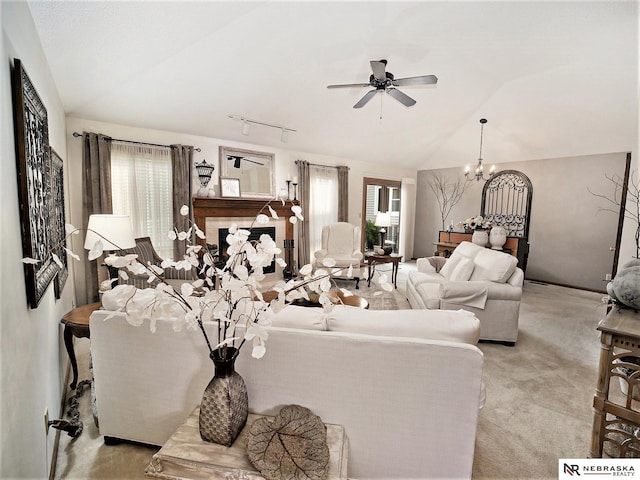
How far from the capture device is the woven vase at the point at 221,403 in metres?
1.17

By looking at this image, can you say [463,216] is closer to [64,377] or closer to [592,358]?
[592,358]

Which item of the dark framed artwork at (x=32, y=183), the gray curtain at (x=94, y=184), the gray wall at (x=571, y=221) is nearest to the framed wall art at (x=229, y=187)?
the gray curtain at (x=94, y=184)

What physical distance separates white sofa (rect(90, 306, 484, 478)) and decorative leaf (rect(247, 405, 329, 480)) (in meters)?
0.12

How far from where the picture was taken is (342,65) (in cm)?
350

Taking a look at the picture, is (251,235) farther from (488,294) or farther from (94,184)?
(488,294)

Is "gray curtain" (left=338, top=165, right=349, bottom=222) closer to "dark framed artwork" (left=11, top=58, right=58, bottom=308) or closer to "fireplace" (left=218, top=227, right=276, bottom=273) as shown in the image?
"fireplace" (left=218, top=227, right=276, bottom=273)

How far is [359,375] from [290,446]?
38 cm

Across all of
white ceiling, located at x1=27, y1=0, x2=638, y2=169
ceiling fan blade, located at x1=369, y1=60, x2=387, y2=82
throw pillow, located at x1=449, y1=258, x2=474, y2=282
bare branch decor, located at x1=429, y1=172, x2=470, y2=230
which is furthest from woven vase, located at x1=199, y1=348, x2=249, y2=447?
bare branch decor, located at x1=429, y1=172, x2=470, y2=230

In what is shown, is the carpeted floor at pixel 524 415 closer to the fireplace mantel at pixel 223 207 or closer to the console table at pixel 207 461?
the console table at pixel 207 461

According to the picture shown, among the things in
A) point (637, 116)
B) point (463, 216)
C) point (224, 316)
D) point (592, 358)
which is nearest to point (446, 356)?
point (224, 316)

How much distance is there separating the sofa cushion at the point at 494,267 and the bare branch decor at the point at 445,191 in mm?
3776

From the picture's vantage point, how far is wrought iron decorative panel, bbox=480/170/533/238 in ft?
19.6

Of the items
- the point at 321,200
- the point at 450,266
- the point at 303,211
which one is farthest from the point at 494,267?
the point at 321,200

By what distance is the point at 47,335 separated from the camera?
165 centimetres
